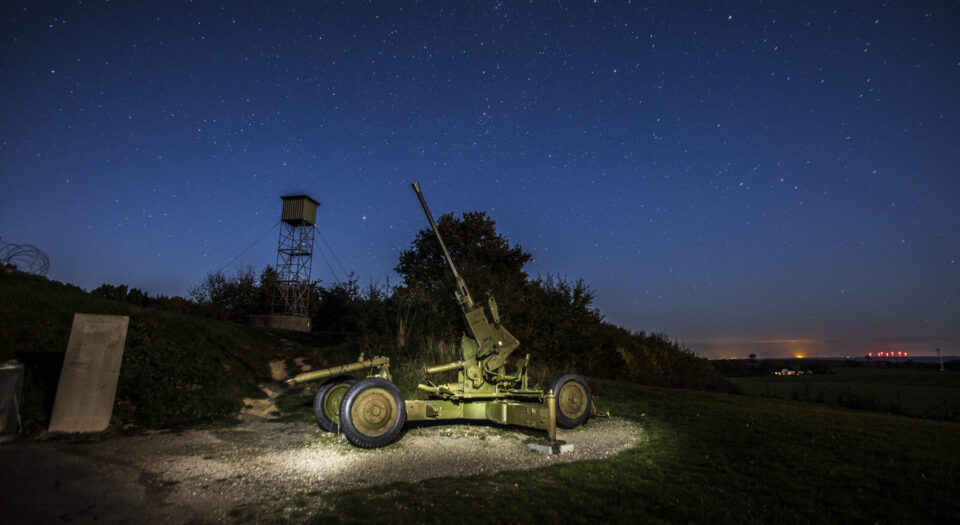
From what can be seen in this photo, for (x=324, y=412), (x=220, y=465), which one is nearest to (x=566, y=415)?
(x=324, y=412)

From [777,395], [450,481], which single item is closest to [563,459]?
[450,481]

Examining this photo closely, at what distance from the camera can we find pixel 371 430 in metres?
6.93

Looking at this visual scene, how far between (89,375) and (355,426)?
16.1ft

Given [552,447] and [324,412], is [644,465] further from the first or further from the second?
[324,412]

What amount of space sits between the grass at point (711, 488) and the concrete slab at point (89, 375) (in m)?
5.43

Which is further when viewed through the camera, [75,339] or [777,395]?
[777,395]

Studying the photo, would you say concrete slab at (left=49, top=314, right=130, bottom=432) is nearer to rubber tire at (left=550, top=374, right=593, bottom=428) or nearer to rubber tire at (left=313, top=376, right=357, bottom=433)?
rubber tire at (left=313, top=376, right=357, bottom=433)

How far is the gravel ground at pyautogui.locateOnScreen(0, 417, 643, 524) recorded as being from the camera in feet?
14.2

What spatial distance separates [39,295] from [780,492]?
16.8 metres

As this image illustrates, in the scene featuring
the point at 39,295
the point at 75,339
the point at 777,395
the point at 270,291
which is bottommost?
the point at 777,395

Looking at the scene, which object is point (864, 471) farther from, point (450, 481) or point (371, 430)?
Result: point (371, 430)

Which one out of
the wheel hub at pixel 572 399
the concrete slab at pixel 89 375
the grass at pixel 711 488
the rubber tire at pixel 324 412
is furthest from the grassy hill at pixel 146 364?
the wheel hub at pixel 572 399

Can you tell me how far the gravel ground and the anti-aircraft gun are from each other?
0.38 meters

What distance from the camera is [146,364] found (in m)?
9.70
